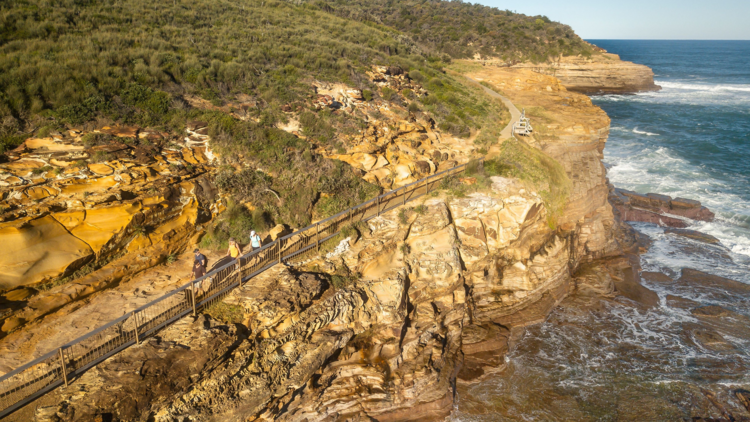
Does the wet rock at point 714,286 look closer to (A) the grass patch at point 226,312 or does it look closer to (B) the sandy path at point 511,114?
(B) the sandy path at point 511,114

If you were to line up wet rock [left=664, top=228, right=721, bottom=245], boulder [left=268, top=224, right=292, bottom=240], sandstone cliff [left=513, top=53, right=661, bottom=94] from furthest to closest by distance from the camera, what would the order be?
1. sandstone cliff [left=513, top=53, right=661, bottom=94]
2. wet rock [left=664, top=228, right=721, bottom=245]
3. boulder [left=268, top=224, right=292, bottom=240]

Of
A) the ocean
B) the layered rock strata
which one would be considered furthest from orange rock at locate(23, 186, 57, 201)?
the layered rock strata

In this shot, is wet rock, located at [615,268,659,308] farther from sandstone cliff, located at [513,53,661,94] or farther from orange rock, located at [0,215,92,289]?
sandstone cliff, located at [513,53,661,94]

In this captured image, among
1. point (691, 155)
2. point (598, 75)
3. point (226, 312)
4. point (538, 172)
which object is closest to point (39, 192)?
point (226, 312)

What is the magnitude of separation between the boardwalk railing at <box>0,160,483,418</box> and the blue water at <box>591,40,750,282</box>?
1604 cm

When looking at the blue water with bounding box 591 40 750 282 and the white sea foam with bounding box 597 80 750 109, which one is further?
the white sea foam with bounding box 597 80 750 109

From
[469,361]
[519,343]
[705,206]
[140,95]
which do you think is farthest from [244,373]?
[705,206]

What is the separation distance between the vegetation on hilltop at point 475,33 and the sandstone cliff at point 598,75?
2260mm

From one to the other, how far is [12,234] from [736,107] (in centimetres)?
6814

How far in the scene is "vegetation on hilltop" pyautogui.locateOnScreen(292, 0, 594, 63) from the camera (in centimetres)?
5972

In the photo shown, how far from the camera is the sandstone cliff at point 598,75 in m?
61.6

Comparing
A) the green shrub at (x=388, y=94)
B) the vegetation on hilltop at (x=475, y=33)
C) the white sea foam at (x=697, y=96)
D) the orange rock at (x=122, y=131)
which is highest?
the vegetation on hilltop at (x=475, y=33)

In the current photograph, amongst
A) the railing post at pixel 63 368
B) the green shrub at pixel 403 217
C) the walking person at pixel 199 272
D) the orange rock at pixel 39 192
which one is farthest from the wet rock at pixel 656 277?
the orange rock at pixel 39 192

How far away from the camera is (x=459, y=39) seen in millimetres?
61812
